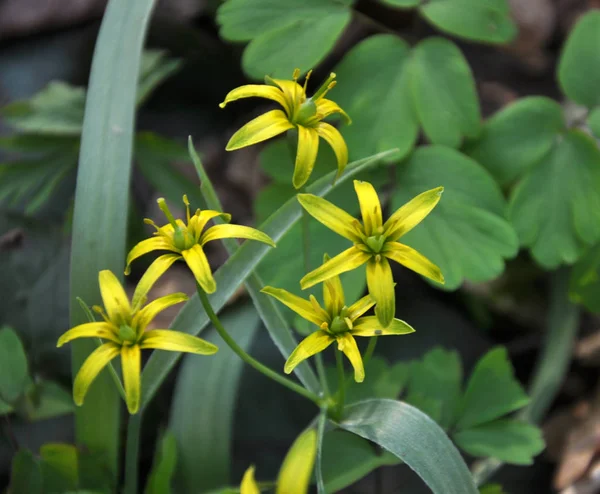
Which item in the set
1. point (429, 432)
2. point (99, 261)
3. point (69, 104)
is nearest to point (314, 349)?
point (429, 432)

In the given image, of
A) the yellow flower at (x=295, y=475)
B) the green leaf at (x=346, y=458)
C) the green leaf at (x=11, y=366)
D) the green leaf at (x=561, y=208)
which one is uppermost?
the yellow flower at (x=295, y=475)

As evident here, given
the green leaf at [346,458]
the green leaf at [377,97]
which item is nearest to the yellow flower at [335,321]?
the green leaf at [346,458]

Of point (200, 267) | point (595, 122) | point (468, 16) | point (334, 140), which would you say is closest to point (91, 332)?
point (200, 267)

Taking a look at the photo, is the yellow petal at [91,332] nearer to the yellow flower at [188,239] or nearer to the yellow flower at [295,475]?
the yellow flower at [188,239]

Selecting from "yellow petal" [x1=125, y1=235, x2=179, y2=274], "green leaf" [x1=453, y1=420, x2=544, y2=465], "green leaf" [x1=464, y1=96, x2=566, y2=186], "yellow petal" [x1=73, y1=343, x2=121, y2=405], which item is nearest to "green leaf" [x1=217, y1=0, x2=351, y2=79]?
"green leaf" [x1=464, y1=96, x2=566, y2=186]

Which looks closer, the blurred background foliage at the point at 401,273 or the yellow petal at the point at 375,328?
the yellow petal at the point at 375,328

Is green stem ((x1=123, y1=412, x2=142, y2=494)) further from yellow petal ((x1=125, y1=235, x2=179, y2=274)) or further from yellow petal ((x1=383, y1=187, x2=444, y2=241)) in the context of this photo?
yellow petal ((x1=383, y1=187, x2=444, y2=241))
